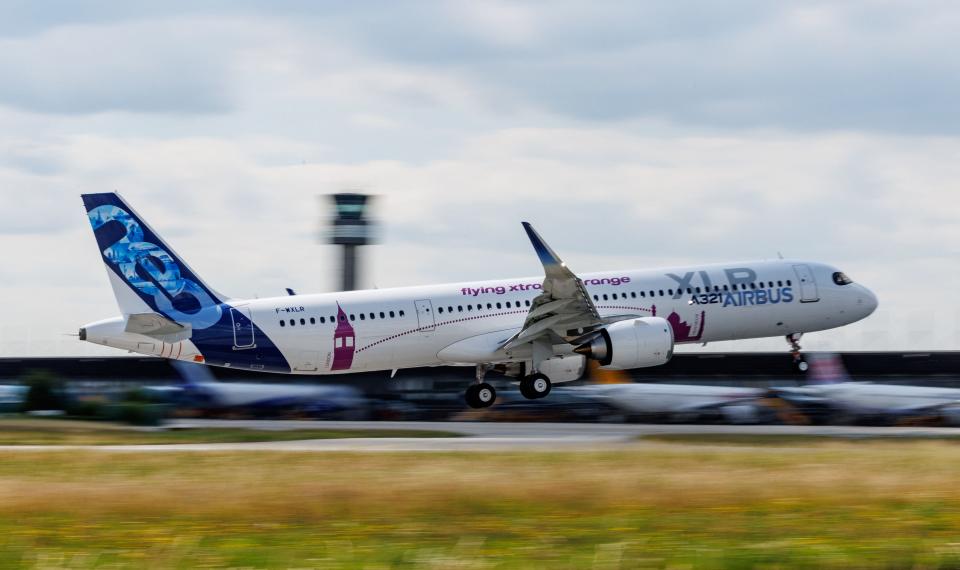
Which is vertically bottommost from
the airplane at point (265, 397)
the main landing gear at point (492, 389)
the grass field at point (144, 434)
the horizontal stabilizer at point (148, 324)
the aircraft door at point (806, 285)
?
the grass field at point (144, 434)

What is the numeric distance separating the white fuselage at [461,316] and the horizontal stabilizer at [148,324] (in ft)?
0.68

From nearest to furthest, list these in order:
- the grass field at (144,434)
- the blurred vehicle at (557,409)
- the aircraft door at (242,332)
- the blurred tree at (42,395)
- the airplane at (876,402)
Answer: the grass field at (144,434)
the aircraft door at (242,332)
the airplane at (876,402)
the blurred vehicle at (557,409)
the blurred tree at (42,395)

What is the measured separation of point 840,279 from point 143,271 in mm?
24925

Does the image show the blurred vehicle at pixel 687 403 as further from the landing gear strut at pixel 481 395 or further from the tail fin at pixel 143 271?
the tail fin at pixel 143 271

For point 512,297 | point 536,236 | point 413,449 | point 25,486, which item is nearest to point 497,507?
point 25,486

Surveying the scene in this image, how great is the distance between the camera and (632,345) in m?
40.5

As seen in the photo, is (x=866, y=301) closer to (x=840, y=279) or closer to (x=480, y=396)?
(x=840, y=279)

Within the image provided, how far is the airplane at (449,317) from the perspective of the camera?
40938mm

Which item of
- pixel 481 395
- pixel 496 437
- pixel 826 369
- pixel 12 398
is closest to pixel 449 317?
pixel 481 395

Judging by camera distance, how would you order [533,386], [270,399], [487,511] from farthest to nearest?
[270,399], [533,386], [487,511]

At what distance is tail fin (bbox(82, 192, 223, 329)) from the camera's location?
41.6 metres

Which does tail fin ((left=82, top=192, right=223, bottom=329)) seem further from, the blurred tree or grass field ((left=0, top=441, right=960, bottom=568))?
grass field ((left=0, top=441, right=960, bottom=568))

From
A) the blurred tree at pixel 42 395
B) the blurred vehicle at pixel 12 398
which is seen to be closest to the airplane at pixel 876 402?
the blurred tree at pixel 42 395

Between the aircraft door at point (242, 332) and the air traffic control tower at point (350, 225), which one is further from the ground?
the air traffic control tower at point (350, 225)
